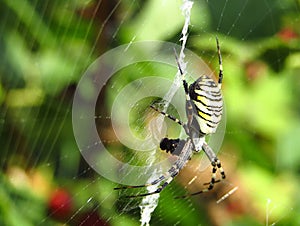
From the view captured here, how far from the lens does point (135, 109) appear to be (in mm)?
1673

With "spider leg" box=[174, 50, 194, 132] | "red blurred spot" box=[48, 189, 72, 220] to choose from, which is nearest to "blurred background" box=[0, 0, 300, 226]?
"red blurred spot" box=[48, 189, 72, 220]

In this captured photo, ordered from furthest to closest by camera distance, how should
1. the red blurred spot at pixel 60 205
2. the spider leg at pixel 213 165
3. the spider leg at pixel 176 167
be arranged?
the spider leg at pixel 213 165, the spider leg at pixel 176 167, the red blurred spot at pixel 60 205

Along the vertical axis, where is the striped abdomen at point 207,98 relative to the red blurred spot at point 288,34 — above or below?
below

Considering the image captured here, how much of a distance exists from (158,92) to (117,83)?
14 centimetres

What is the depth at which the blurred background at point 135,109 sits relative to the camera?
166cm

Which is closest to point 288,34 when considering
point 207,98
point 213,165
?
point 213,165

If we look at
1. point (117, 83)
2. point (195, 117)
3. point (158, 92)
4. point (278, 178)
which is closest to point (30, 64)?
point (117, 83)

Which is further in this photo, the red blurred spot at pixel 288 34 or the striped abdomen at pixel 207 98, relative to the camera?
the red blurred spot at pixel 288 34

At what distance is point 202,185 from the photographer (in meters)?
1.92

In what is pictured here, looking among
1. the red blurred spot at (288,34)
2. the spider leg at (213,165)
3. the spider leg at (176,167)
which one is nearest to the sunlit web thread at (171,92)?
the spider leg at (176,167)

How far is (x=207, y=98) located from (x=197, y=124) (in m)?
0.17

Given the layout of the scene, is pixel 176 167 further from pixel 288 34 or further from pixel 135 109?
pixel 288 34

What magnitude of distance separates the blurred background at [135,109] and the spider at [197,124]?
56mm

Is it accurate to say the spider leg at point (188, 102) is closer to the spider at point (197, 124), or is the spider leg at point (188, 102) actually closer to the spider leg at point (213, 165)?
the spider at point (197, 124)
